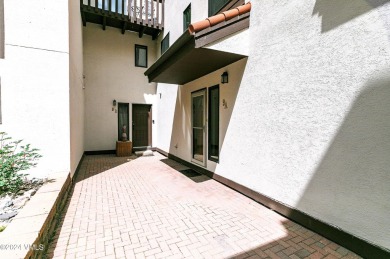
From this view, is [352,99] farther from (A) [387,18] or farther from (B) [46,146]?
(B) [46,146]

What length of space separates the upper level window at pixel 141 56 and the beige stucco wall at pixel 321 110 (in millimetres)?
6800

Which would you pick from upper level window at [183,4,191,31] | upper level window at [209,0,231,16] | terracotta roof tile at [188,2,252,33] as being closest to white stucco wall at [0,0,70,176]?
terracotta roof tile at [188,2,252,33]

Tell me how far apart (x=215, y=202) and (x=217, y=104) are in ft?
7.50


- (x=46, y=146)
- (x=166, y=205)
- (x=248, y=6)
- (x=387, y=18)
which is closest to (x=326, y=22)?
(x=387, y=18)

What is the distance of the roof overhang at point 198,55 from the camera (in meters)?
3.11

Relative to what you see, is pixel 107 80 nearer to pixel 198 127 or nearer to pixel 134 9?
pixel 134 9

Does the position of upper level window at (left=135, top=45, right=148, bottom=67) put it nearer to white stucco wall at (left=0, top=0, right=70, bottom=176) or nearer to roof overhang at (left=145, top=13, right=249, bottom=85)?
roof overhang at (left=145, top=13, right=249, bottom=85)

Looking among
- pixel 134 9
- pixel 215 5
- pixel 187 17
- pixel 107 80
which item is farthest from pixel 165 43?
pixel 215 5

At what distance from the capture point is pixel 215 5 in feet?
15.7

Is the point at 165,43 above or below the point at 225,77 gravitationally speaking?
above

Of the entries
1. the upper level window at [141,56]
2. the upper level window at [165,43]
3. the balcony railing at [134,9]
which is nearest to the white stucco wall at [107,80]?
the upper level window at [141,56]

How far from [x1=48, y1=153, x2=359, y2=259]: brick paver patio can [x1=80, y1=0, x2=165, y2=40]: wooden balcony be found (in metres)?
6.82

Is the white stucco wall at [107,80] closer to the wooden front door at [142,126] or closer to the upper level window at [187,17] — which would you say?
the wooden front door at [142,126]

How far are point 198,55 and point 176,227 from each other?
2907 mm
